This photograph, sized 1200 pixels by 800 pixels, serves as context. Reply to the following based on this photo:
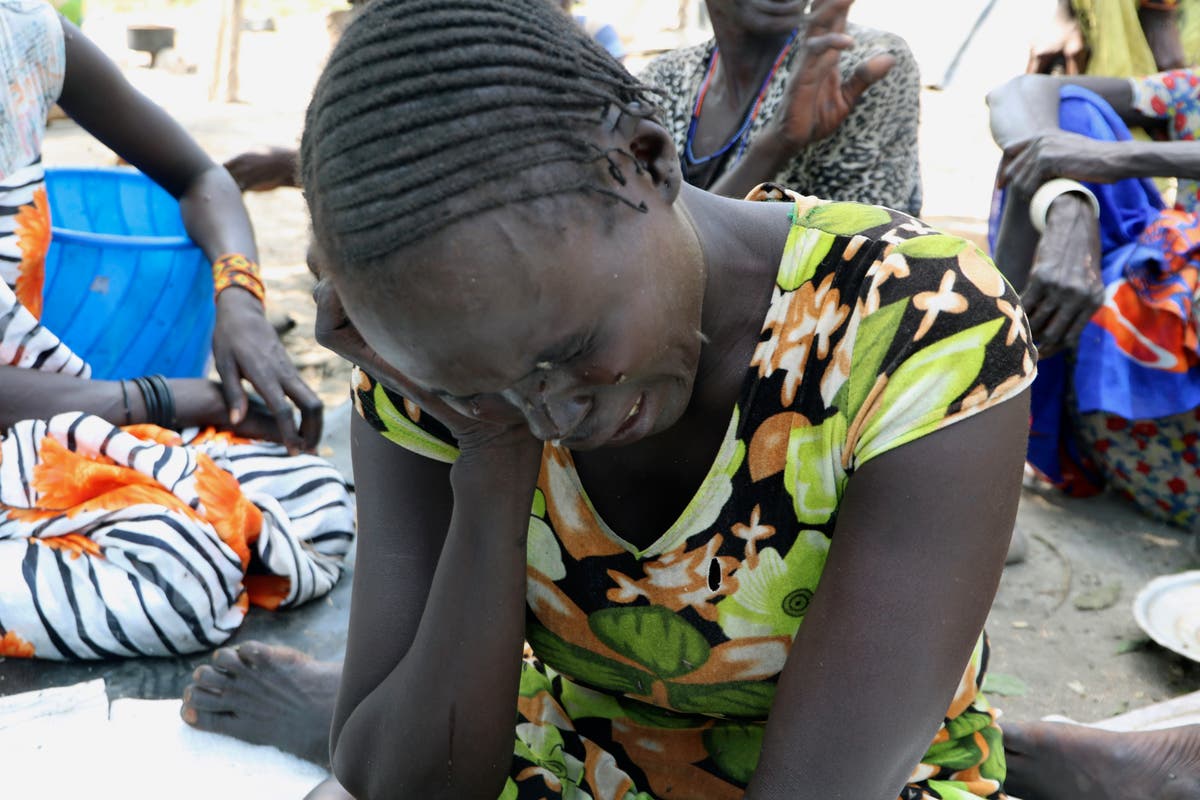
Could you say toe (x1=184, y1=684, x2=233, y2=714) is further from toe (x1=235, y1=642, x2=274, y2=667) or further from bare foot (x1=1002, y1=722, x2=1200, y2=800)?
bare foot (x1=1002, y1=722, x2=1200, y2=800)

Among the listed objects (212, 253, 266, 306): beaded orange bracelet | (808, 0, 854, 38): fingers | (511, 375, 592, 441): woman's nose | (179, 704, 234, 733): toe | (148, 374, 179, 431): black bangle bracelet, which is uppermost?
(808, 0, 854, 38): fingers

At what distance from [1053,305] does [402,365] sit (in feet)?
7.19

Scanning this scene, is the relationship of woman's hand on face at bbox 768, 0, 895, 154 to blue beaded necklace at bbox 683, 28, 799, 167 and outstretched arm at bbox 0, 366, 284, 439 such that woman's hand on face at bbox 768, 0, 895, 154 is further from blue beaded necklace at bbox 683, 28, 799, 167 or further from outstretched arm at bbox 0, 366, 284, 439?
outstretched arm at bbox 0, 366, 284, 439

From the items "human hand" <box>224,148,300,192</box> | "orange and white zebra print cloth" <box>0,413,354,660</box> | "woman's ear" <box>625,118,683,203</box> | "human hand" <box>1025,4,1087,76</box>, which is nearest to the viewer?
"woman's ear" <box>625,118,683,203</box>

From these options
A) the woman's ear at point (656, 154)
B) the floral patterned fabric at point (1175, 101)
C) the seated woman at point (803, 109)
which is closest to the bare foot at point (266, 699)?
the woman's ear at point (656, 154)

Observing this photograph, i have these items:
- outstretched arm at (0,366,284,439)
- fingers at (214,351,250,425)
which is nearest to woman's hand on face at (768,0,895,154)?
fingers at (214,351,250,425)

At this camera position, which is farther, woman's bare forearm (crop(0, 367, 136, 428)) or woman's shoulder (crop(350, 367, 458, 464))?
woman's bare forearm (crop(0, 367, 136, 428))

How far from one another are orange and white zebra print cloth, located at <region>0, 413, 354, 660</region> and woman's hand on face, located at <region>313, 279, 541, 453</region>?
1256 mm

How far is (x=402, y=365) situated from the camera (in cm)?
112

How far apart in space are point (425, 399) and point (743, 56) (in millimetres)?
2003

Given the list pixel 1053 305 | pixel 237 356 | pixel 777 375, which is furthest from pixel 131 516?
pixel 1053 305

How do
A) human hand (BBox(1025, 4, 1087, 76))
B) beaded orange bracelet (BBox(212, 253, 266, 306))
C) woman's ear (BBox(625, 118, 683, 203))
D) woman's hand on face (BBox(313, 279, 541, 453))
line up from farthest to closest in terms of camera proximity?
human hand (BBox(1025, 4, 1087, 76)), beaded orange bracelet (BBox(212, 253, 266, 306)), woman's hand on face (BBox(313, 279, 541, 453)), woman's ear (BBox(625, 118, 683, 203))

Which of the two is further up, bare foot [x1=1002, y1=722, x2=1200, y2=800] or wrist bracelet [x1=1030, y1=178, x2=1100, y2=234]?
wrist bracelet [x1=1030, y1=178, x2=1100, y2=234]

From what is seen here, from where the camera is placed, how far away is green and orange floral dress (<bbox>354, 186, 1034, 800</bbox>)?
1176 millimetres
